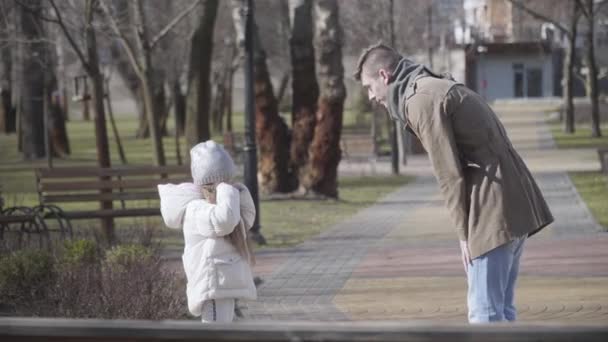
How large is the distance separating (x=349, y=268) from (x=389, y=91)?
22.3 ft

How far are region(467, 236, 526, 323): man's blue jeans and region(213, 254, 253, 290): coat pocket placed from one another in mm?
1359

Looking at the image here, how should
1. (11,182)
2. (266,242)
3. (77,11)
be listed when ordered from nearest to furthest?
1. (266,242)
2. (77,11)
3. (11,182)

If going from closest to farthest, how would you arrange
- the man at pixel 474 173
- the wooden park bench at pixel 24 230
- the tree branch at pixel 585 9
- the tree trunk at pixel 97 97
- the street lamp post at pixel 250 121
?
the man at pixel 474 173 → the wooden park bench at pixel 24 230 → the street lamp post at pixel 250 121 → the tree trunk at pixel 97 97 → the tree branch at pixel 585 9

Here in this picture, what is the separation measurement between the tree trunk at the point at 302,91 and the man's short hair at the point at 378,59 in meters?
17.4

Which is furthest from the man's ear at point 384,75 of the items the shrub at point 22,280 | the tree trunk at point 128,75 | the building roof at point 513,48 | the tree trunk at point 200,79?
the building roof at point 513,48

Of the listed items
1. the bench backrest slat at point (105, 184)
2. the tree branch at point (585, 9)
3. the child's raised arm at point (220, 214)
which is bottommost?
the bench backrest slat at point (105, 184)

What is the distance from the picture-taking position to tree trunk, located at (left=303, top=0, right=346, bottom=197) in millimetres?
22266

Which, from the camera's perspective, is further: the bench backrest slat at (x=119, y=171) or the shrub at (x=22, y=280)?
the bench backrest slat at (x=119, y=171)

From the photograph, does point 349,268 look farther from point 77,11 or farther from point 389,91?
point 77,11

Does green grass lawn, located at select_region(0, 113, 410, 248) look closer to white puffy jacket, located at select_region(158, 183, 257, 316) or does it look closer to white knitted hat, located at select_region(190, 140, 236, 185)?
white puffy jacket, located at select_region(158, 183, 257, 316)

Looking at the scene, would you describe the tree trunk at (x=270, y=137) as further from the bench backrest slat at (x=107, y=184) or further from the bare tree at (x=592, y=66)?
the bare tree at (x=592, y=66)

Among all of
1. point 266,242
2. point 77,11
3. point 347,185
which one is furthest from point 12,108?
point 266,242

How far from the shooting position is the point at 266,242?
15.5 m

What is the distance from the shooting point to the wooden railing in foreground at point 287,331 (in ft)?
9.94
